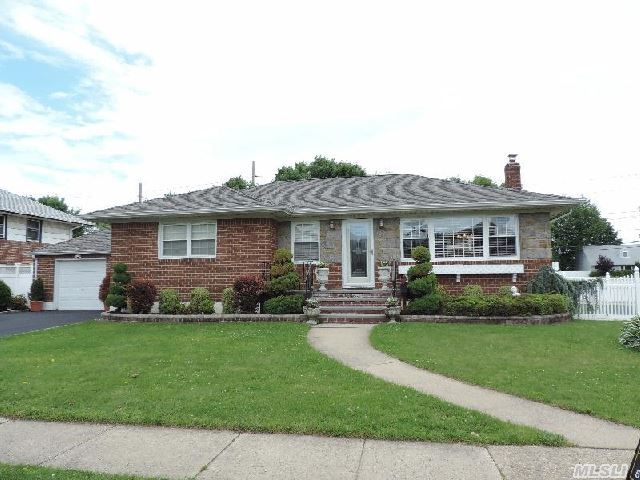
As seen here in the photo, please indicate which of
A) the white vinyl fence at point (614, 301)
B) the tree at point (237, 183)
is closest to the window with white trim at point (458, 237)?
the white vinyl fence at point (614, 301)

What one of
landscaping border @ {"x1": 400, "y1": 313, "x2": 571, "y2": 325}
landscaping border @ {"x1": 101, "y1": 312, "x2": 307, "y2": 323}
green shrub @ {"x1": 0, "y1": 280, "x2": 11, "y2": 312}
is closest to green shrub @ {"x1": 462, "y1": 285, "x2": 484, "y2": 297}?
landscaping border @ {"x1": 400, "y1": 313, "x2": 571, "y2": 325}

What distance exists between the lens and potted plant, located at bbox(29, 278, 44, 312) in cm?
2050

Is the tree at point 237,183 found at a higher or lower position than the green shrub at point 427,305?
higher

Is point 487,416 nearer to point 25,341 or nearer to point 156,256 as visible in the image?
point 25,341

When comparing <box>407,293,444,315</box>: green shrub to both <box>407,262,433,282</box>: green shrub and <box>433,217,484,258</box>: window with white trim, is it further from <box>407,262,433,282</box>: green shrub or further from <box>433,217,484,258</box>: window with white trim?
<box>433,217,484,258</box>: window with white trim

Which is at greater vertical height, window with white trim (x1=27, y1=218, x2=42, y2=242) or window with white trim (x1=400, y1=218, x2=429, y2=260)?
window with white trim (x1=27, y1=218, x2=42, y2=242)

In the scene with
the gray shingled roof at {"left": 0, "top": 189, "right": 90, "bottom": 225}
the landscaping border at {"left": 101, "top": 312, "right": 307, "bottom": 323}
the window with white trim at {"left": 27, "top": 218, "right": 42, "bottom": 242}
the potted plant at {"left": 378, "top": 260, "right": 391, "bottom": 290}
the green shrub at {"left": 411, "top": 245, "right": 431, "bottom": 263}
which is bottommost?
the landscaping border at {"left": 101, "top": 312, "right": 307, "bottom": 323}

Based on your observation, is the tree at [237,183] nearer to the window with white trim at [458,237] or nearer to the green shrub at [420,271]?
the window with white trim at [458,237]

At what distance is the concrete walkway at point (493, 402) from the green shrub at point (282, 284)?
185 inches

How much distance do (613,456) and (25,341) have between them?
11.9 meters

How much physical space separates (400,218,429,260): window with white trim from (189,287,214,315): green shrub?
6.44 m

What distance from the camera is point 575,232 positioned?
194 feet

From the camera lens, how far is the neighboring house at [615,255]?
50625mm

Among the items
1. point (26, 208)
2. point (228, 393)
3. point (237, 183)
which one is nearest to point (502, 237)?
point (228, 393)
